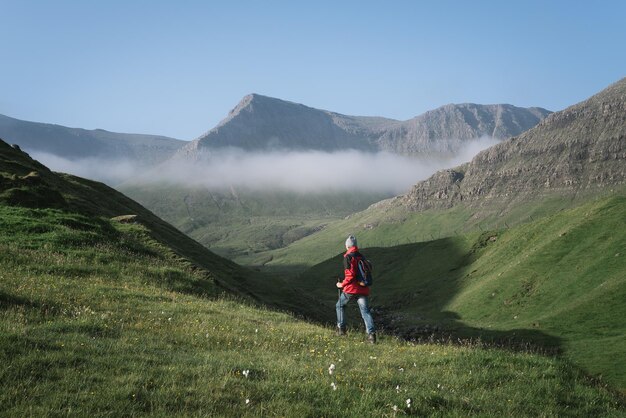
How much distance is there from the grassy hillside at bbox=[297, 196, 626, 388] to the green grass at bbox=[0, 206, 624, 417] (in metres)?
33.0

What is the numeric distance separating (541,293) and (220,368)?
81463 mm

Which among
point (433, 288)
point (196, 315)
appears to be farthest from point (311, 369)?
point (433, 288)

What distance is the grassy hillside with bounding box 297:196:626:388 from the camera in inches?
2345

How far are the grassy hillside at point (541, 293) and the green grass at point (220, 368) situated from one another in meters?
33.0

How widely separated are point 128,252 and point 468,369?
27.8m

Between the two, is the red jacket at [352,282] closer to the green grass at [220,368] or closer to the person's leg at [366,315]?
the person's leg at [366,315]

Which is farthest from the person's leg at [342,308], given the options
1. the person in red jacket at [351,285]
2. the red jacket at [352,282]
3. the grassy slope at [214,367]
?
the grassy slope at [214,367]

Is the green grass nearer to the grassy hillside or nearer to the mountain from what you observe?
the mountain

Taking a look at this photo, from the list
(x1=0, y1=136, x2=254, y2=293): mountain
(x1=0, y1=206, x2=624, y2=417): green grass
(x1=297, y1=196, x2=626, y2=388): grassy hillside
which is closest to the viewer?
(x1=0, y1=206, x2=624, y2=417): green grass

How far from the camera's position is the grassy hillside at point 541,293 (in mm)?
59562

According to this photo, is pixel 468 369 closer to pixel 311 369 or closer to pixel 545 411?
pixel 545 411

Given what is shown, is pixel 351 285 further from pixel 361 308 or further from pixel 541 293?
pixel 541 293

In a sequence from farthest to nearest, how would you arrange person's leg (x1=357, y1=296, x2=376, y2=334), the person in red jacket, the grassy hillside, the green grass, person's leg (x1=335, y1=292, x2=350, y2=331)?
the grassy hillside
person's leg (x1=335, y1=292, x2=350, y2=331)
the person in red jacket
person's leg (x1=357, y1=296, x2=376, y2=334)
the green grass

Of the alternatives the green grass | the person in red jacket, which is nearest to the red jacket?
the person in red jacket
